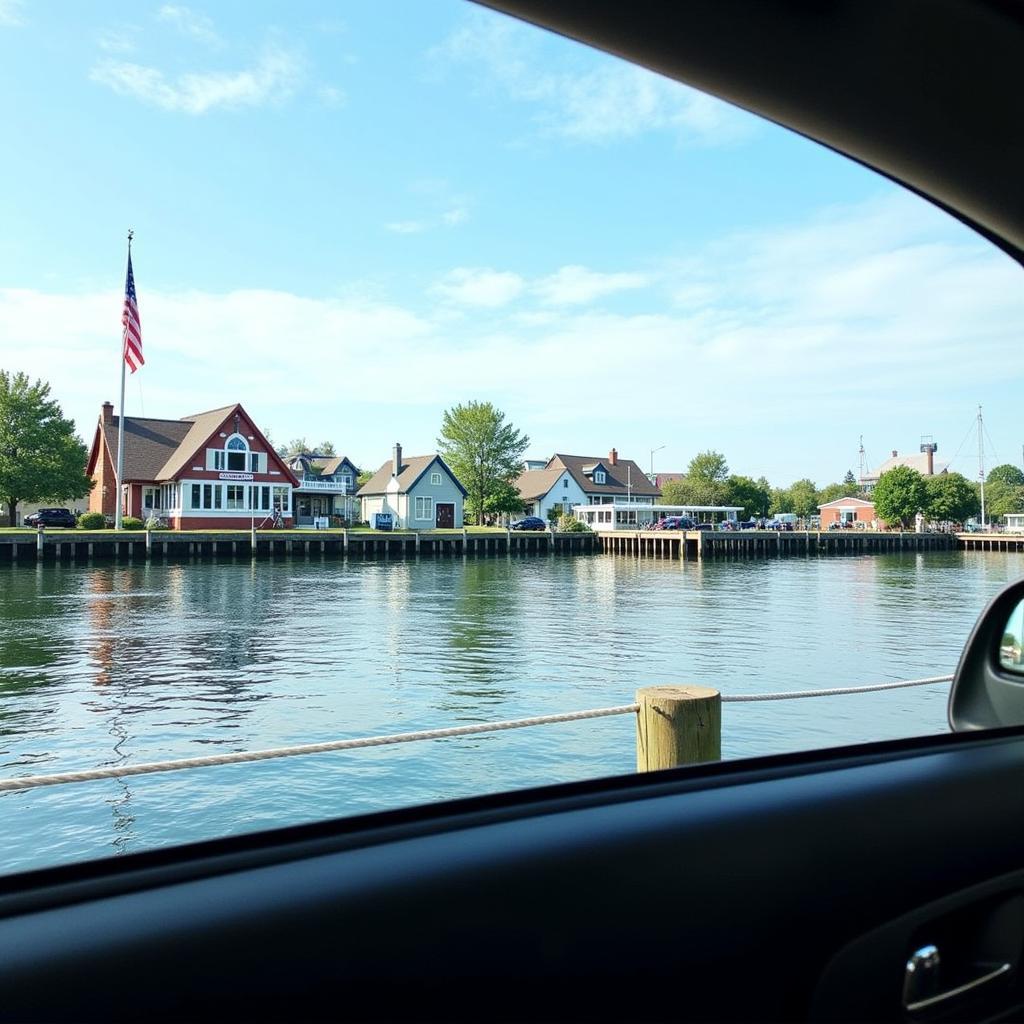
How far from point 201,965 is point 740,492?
9279 cm

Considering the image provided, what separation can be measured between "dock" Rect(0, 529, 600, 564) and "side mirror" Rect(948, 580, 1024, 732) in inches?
1564

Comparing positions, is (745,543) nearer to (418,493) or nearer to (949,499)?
(418,493)

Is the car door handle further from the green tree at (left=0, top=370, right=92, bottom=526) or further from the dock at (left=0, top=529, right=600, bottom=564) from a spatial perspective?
the green tree at (left=0, top=370, right=92, bottom=526)

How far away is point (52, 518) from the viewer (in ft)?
140

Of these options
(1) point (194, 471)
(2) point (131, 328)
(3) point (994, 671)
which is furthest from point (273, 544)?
(3) point (994, 671)

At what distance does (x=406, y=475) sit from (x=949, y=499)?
48599mm

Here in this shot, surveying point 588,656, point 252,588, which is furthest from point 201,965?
point 252,588

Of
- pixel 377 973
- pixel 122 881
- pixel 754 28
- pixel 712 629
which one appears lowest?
pixel 712 629

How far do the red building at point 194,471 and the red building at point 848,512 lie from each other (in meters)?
66.6

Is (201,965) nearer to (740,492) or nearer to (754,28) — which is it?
(754,28)

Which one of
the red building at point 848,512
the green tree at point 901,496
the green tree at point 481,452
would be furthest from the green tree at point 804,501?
the green tree at point 481,452

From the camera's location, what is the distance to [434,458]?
2398 inches

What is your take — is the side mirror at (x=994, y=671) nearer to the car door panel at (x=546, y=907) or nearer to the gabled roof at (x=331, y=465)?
the car door panel at (x=546, y=907)

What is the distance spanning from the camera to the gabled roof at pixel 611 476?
77.7m
